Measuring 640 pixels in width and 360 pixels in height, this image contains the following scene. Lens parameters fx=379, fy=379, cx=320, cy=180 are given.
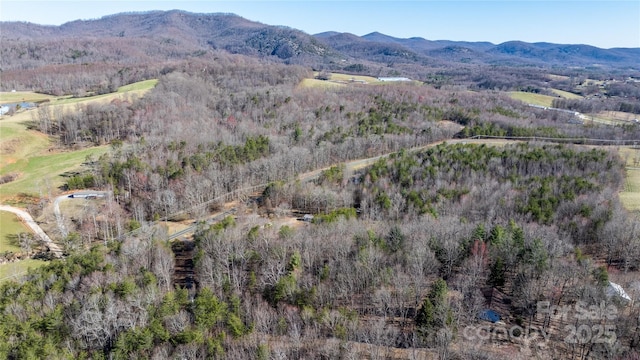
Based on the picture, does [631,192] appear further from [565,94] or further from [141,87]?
[565,94]

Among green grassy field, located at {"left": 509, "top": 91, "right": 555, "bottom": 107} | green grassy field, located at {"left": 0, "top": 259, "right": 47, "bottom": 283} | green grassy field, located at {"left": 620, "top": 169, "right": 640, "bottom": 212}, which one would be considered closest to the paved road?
green grassy field, located at {"left": 0, "top": 259, "right": 47, "bottom": 283}

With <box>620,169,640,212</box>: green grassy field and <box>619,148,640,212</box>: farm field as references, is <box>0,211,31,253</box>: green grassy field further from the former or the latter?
<box>619,148,640,212</box>: farm field

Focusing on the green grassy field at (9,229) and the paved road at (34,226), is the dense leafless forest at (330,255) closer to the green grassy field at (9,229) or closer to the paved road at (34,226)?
the paved road at (34,226)

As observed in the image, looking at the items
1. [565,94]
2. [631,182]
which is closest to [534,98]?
[565,94]

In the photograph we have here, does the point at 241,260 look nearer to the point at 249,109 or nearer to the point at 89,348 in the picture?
the point at 89,348

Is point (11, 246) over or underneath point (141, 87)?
underneath

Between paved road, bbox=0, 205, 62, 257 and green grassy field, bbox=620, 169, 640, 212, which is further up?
green grassy field, bbox=620, 169, 640, 212
